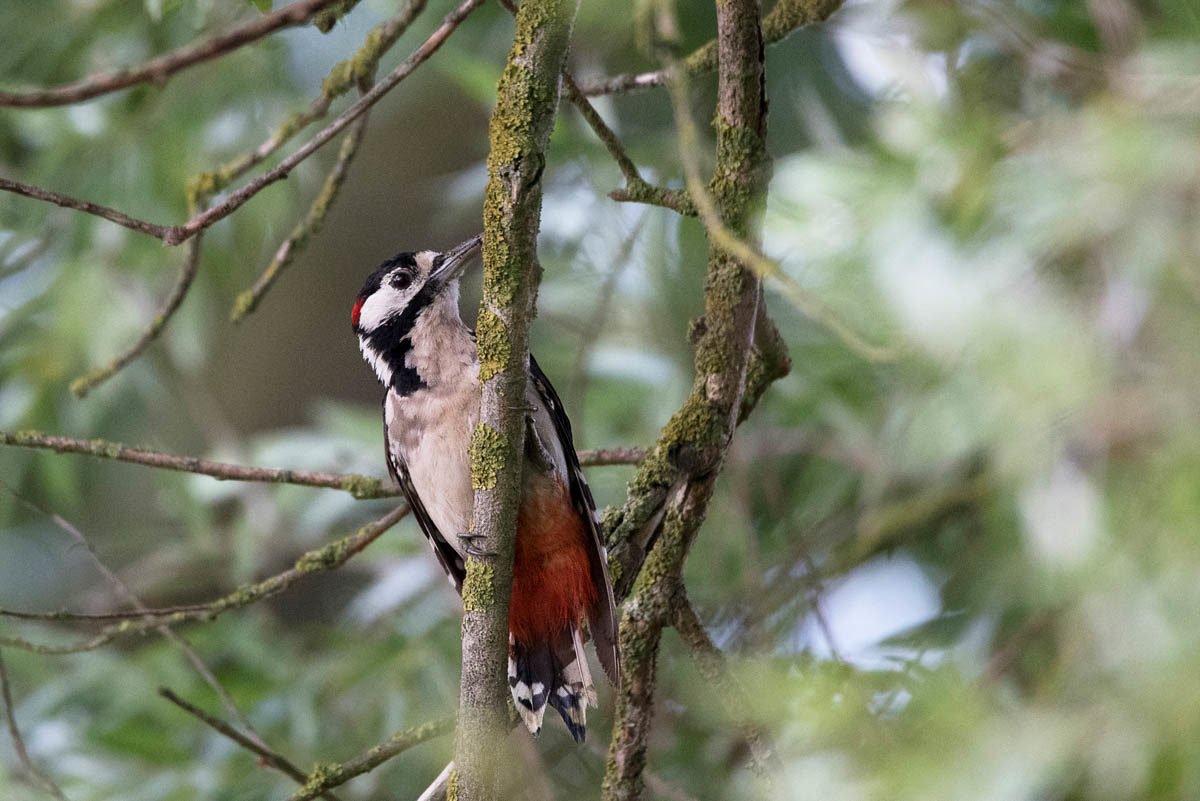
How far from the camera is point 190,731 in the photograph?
4.77 m

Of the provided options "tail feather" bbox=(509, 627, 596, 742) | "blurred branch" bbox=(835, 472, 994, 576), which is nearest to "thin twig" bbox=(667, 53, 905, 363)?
"tail feather" bbox=(509, 627, 596, 742)

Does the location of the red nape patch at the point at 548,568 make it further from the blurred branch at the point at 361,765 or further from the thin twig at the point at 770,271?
the thin twig at the point at 770,271

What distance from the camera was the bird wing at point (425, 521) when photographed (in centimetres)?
325

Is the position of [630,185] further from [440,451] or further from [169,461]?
[169,461]

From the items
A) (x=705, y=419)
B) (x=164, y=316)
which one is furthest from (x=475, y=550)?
(x=164, y=316)

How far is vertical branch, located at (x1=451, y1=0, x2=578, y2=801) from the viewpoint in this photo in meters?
1.87

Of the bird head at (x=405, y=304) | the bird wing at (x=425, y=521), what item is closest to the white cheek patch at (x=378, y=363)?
the bird head at (x=405, y=304)

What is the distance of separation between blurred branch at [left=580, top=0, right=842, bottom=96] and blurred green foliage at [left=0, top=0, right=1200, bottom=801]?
0.34m

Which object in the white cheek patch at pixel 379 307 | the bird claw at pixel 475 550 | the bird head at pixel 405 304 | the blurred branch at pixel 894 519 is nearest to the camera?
the bird claw at pixel 475 550

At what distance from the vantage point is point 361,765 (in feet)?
8.04

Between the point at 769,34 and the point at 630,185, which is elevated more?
the point at 769,34

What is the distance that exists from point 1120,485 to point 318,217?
2.46 m

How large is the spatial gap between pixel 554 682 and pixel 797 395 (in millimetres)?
1696

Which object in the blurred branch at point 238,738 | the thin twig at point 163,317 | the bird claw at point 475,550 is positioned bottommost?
the bird claw at point 475,550
